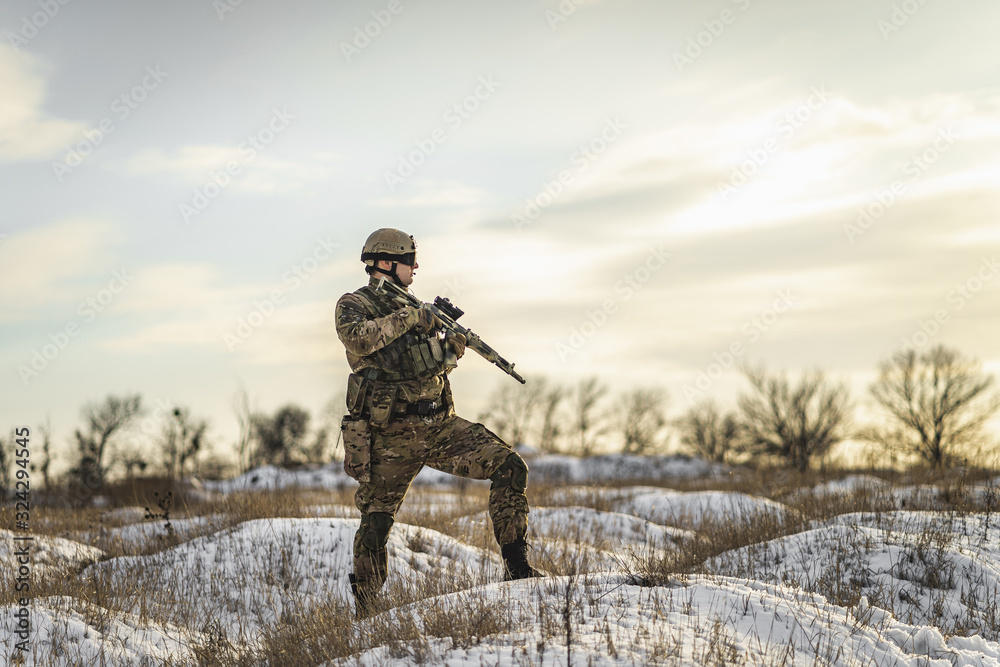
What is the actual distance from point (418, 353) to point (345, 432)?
72cm

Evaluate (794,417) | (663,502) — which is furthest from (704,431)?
(663,502)

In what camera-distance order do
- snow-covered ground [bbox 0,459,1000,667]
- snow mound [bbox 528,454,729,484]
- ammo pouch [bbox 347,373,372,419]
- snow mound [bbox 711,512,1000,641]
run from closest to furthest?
snow-covered ground [bbox 0,459,1000,667]
ammo pouch [bbox 347,373,372,419]
snow mound [bbox 711,512,1000,641]
snow mound [bbox 528,454,729,484]

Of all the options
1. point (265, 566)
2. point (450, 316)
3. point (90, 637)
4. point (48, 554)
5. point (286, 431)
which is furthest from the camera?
point (286, 431)

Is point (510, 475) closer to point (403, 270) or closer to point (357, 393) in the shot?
point (357, 393)

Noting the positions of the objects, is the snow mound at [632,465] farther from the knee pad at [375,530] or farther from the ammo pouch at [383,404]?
the ammo pouch at [383,404]

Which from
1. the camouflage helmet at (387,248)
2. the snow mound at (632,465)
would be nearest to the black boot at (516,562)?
the camouflage helmet at (387,248)

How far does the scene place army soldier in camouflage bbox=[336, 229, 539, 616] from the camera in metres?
4.86

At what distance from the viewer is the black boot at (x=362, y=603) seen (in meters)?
4.30

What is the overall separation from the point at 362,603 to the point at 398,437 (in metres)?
1.07

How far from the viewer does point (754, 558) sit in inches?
245

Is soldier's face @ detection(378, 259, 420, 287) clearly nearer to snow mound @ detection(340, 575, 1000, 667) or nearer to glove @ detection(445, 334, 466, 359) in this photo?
glove @ detection(445, 334, 466, 359)

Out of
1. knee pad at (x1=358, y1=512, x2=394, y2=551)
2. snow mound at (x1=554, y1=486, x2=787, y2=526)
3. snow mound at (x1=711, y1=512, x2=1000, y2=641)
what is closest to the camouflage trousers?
knee pad at (x1=358, y1=512, x2=394, y2=551)

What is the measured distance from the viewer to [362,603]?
4.64 m

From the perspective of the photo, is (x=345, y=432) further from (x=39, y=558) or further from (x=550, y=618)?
(x=39, y=558)
